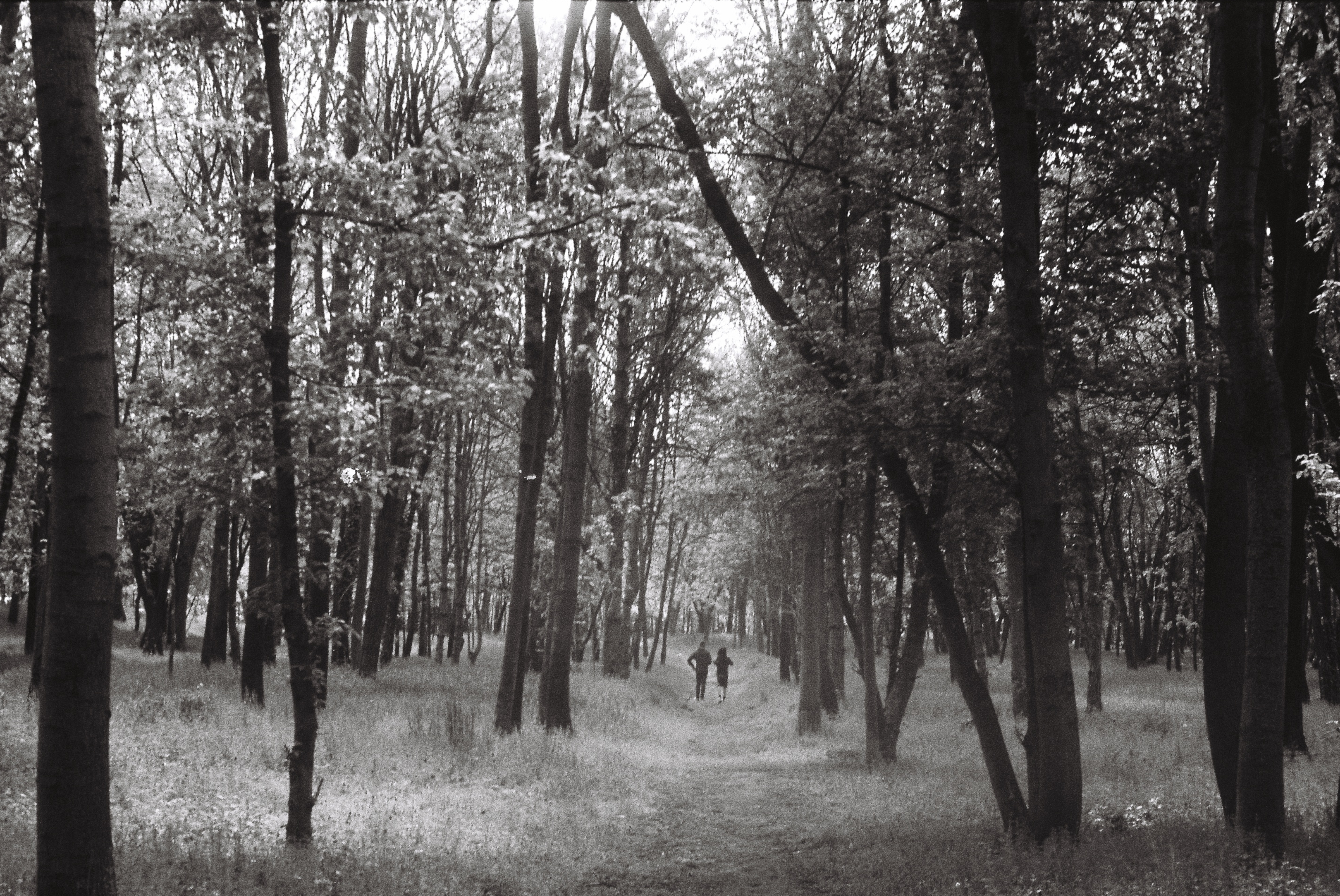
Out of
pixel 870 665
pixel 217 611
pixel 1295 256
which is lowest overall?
pixel 217 611

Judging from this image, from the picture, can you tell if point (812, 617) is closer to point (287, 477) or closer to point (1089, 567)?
point (1089, 567)

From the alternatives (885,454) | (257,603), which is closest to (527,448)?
(885,454)

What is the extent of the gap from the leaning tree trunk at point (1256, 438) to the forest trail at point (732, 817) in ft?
11.7

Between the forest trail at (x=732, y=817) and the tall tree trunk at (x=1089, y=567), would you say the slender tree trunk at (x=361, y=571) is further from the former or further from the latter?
the tall tree trunk at (x=1089, y=567)

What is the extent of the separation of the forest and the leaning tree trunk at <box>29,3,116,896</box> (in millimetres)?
20

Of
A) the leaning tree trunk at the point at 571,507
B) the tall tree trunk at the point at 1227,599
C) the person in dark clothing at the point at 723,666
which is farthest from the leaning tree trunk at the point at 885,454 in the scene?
the person in dark clothing at the point at 723,666

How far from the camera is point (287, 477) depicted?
787 centimetres

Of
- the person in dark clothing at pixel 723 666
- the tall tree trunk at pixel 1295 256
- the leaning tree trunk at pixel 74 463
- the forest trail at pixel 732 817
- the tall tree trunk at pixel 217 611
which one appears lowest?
the person in dark clothing at pixel 723 666

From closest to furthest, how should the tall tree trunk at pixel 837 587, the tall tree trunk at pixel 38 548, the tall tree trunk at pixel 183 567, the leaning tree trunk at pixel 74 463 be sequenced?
the leaning tree trunk at pixel 74 463 → the tall tree trunk at pixel 837 587 → the tall tree trunk at pixel 38 548 → the tall tree trunk at pixel 183 567

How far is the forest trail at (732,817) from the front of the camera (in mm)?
8828

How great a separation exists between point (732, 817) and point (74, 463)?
907 centimetres

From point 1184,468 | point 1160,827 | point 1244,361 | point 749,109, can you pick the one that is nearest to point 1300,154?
point 1244,361

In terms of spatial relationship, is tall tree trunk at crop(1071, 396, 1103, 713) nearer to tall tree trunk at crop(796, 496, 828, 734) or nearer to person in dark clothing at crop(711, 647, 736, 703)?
tall tree trunk at crop(796, 496, 828, 734)

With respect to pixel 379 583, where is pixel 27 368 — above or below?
above
